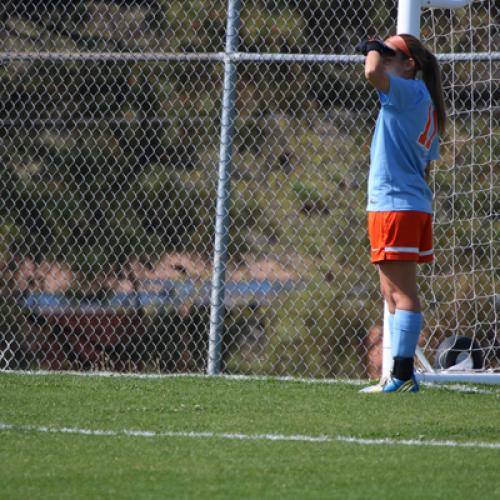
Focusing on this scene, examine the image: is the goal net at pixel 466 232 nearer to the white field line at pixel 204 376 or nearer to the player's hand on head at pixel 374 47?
the white field line at pixel 204 376

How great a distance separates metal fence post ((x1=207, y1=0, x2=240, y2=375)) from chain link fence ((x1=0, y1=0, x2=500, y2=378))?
A: 486 mm

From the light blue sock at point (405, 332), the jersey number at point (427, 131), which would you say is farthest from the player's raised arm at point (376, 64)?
the light blue sock at point (405, 332)

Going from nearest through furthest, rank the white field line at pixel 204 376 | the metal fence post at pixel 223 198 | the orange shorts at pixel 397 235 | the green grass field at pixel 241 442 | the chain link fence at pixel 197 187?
the green grass field at pixel 241 442 → the orange shorts at pixel 397 235 → the white field line at pixel 204 376 → the metal fence post at pixel 223 198 → the chain link fence at pixel 197 187

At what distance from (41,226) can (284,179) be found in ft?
5.52

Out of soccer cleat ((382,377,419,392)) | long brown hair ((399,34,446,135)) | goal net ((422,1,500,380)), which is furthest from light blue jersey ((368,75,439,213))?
goal net ((422,1,500,380))

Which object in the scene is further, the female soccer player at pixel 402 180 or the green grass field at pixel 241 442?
the female soccer player at pixel 402 180

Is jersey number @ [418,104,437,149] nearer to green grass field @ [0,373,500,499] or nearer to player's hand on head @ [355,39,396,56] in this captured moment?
player's hand on head @ [355,39,396,56]

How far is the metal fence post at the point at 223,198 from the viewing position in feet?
23.0

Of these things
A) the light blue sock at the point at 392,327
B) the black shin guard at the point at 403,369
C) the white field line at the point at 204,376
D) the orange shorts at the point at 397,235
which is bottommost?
the white field line at the point at 204,376

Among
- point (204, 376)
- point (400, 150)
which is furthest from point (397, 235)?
point (204, 376)

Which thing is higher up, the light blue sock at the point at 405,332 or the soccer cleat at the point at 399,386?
the light blue sock at the point at 405,332

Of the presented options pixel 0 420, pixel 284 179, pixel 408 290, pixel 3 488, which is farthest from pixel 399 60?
pixel 3 488

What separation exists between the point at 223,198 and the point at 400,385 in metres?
1.73

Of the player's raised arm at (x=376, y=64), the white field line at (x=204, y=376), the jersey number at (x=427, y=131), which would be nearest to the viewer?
the player's raised arm at (x=376, y=64)
